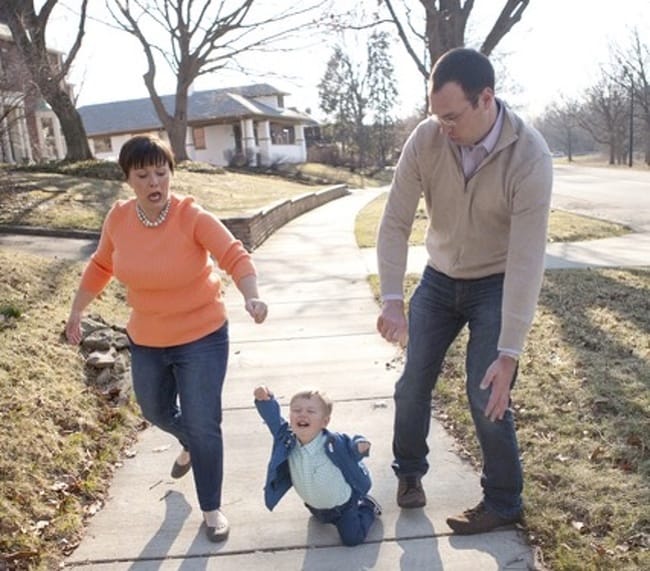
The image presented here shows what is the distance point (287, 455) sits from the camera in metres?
3.10

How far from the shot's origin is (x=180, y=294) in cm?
309

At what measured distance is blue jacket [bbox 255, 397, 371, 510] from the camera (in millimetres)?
3037

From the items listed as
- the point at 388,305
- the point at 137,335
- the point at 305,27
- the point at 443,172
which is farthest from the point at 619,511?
the point at 305,27

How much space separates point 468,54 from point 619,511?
1.98 meters

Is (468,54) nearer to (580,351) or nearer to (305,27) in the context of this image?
(580,351)

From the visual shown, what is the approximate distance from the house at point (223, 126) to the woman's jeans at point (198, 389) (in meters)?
38.0

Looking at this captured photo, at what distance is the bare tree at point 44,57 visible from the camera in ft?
49.4

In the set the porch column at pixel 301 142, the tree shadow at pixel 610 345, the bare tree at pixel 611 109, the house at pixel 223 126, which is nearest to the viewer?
the tree shadow at pixel 610 345

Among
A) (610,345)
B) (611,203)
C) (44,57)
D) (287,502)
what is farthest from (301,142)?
(287,502)

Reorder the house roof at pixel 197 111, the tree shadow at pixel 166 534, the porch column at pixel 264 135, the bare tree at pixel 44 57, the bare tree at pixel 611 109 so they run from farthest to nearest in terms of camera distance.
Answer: the bare tree at pixel 611 109 < the porch column at pixel 264 135 < the house roof at pixel 197 111 < the bare tree at pixel 44 57 < the tree shadow at pixel 166 534

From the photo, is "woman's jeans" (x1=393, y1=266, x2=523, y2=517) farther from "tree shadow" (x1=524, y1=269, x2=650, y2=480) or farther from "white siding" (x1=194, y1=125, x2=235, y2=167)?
"white siding" (x1=194, y1=125, x2=235, y2=167)

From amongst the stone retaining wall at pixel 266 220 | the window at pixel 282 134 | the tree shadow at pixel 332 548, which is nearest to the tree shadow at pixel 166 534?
the tree shadow at pixel 332 548

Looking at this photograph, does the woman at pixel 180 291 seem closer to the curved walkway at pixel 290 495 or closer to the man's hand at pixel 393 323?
the curved walkway at pixel 290 495

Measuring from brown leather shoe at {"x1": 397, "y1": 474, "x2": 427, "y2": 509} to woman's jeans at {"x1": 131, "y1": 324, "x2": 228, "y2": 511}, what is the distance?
843 millimetres
